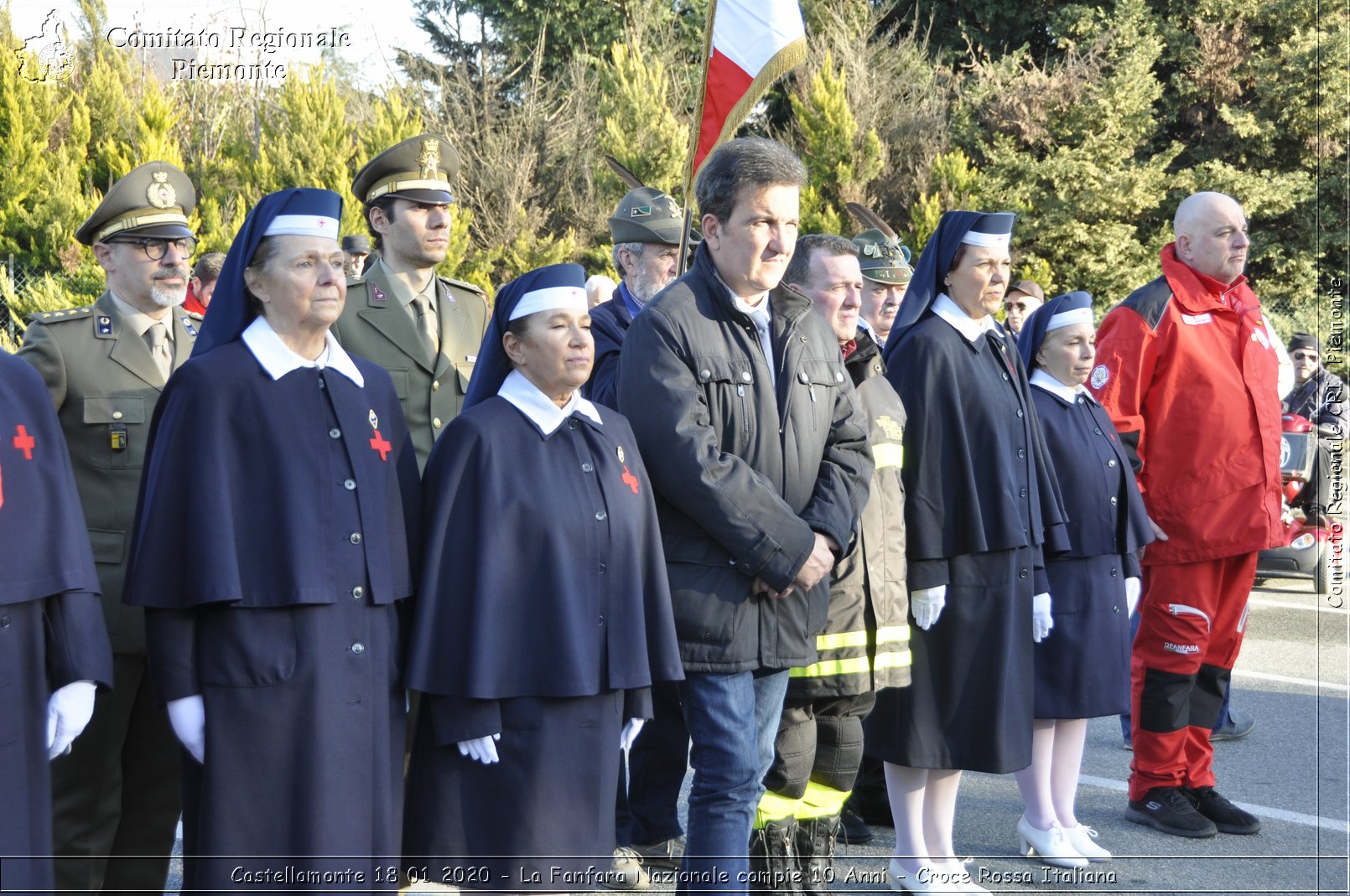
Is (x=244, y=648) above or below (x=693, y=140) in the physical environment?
below

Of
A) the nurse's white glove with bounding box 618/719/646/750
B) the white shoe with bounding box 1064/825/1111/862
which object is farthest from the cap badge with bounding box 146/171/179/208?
the white shoe with bounding box 1064/825/1111/862

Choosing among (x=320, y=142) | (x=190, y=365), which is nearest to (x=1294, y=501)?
(x=190, y=365)

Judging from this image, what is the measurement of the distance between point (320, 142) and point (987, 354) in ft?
43.1

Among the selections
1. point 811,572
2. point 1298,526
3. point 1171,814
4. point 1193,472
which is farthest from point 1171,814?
point 1298,526

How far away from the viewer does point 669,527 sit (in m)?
3.91

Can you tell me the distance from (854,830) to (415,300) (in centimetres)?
287

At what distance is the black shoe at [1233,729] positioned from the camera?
23.9 feet

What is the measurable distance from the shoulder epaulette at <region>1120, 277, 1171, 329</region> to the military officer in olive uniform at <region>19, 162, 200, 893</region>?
165 inches

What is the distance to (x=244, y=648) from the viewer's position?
3.21m

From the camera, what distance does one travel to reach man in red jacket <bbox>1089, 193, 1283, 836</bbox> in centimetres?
586

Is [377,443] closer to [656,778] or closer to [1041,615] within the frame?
[656,778]

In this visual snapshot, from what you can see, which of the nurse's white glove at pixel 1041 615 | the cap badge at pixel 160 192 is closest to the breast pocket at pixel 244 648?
the cap badge at pixel 160 192

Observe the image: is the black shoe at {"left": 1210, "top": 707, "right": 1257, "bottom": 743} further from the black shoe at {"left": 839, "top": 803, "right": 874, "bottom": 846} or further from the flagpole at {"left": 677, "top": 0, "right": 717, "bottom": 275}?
the flagpole at {"left": 677, "top": 0, "right": 717, "bottom": 275}

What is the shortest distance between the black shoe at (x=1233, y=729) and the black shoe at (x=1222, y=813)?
142 centimetres
